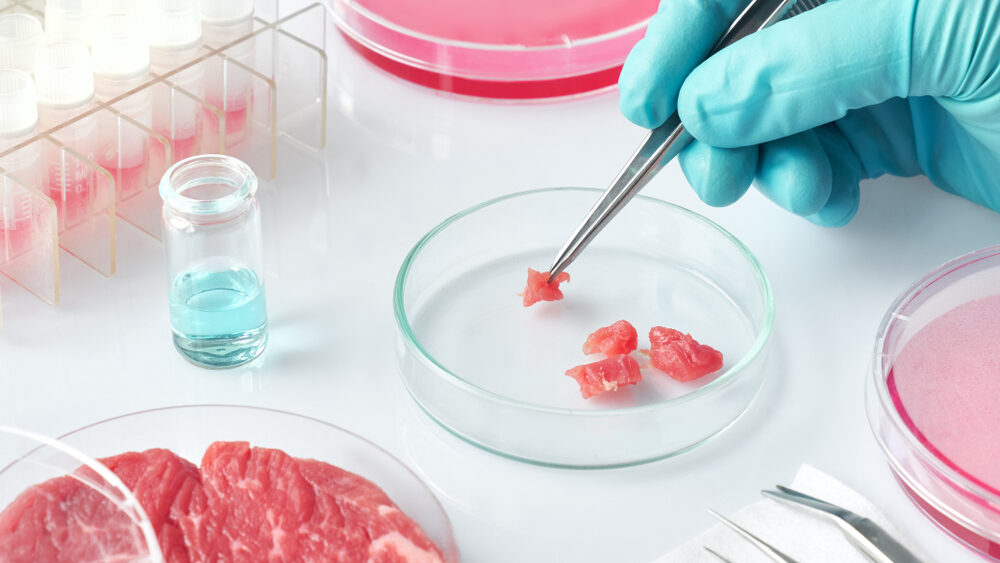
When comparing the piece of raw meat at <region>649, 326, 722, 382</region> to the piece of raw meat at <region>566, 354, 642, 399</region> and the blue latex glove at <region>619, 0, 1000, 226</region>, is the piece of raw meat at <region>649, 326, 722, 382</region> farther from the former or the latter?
the blue latex glove at <region>619, 0, 1000, 226</region>

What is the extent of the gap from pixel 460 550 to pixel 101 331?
556mm

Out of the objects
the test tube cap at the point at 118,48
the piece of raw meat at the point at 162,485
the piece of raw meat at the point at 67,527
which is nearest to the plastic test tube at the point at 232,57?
the test tube cap at the point at 118,48

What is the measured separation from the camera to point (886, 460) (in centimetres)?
127

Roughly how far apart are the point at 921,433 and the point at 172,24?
1.14 metres

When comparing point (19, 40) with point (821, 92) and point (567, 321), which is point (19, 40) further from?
point (821, 92)

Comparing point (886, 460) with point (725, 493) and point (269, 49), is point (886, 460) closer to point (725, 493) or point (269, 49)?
point (725, 493)

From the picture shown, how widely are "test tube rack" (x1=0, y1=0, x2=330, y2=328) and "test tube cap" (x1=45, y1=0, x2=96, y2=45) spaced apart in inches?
4.3

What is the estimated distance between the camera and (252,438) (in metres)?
1.21

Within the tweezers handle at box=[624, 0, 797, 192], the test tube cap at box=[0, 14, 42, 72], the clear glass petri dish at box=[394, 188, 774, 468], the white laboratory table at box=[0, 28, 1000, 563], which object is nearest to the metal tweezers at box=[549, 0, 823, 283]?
the tweezers handle at box=[624, 0, 797, 192]

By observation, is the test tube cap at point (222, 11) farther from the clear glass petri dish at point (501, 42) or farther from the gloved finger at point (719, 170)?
the gloved finger at point (719, 170)

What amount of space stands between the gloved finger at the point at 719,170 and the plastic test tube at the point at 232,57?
2.16 ft

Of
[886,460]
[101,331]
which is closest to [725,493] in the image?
[886,460]

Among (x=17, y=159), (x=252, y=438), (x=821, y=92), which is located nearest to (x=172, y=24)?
(x=17, y=159)

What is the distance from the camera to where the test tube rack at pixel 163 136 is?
1.41 m
